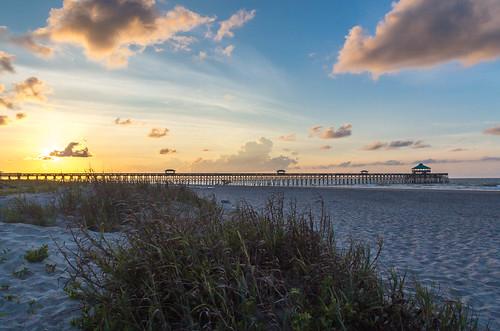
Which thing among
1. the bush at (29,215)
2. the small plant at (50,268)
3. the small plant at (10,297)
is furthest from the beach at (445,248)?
the bush at (29,215)

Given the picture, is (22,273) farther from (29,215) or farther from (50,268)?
(29,215)

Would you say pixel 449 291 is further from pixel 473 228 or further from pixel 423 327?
pixel 473 228

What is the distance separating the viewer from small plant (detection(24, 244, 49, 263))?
584cm

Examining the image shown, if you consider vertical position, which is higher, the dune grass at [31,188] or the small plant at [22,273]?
the dune grass at [31,188]

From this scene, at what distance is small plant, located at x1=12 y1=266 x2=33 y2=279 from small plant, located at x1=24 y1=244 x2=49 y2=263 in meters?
0.35

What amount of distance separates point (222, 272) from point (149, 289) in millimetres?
738

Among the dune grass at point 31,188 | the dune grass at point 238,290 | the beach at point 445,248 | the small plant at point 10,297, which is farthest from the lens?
the dune grass at point 31,188

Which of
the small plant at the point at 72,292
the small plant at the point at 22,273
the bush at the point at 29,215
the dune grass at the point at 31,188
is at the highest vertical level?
the dune grass at the point at 31,188

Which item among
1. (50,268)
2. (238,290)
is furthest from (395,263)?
(50,268)

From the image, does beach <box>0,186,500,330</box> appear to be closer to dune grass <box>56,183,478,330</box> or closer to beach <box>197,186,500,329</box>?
beach <box>197,186,500,329</box>

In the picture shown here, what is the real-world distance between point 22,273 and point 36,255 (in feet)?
1.80

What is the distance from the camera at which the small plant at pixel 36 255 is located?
584 centimetres

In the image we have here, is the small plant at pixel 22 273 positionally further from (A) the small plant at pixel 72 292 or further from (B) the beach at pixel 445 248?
(B) the beach at pixel 445 248

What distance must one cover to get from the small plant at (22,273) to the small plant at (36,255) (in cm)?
35
